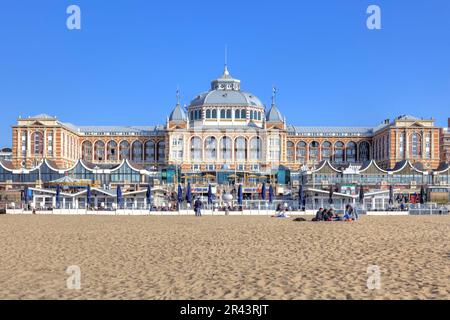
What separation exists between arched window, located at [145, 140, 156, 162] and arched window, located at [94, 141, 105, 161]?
9916 mm

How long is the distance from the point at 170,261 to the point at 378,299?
8.88 meters

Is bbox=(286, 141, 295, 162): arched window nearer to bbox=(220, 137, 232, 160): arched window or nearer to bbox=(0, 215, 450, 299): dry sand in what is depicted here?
bbox=(220, 137, 232, 160): arched window

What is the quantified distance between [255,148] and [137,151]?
1133 inches

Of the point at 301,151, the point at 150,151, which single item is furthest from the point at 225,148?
A: the point at 301,151

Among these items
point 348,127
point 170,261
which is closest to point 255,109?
point 348,127

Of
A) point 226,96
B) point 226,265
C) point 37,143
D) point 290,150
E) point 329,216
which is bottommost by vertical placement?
point 226,265

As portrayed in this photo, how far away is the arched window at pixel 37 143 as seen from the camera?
12825cm

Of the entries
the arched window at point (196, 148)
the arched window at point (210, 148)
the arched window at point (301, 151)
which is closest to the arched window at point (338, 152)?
the arched window at point (301, 151)

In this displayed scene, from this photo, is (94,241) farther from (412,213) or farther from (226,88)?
(226,88)

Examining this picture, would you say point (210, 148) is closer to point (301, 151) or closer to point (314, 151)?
point (301, 151)

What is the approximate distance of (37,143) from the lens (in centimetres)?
12900

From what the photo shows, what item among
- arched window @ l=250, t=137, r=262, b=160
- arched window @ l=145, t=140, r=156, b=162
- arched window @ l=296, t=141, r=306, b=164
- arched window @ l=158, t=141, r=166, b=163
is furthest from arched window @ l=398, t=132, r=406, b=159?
arched window @ l=145, t=140, r=156, b=162

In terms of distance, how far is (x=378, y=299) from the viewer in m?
14.8

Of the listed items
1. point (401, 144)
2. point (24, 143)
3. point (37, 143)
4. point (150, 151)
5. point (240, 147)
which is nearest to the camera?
point (401, 144)
